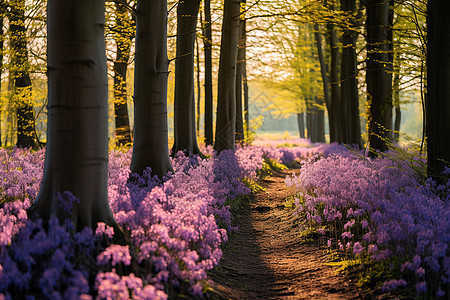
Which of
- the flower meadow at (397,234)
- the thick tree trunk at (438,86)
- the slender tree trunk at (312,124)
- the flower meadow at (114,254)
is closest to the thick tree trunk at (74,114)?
the flower meadow at (114,254)

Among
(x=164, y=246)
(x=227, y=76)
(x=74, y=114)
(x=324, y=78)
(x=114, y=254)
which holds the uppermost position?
(x=324, y=78)

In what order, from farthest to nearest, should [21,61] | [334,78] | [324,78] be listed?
[324,78]
[334,78]
[21,61]

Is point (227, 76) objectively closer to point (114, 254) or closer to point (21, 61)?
point (21, 61)

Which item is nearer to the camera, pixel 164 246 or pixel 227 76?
pixel 164 246

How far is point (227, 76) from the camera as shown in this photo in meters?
12.1

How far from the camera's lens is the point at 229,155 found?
1097 cm

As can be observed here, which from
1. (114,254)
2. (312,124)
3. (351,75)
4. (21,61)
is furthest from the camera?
(312,124)

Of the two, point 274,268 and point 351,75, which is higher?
point 351,75

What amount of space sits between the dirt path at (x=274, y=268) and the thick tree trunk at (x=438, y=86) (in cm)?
261

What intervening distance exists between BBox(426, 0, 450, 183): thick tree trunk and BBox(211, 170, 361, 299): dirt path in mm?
2606

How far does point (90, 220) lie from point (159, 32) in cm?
450

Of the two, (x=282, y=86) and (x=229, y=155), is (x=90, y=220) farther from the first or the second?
(x=282, y=86)

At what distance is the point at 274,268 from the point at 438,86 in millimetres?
4041

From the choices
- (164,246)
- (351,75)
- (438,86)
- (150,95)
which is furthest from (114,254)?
(351,75)
